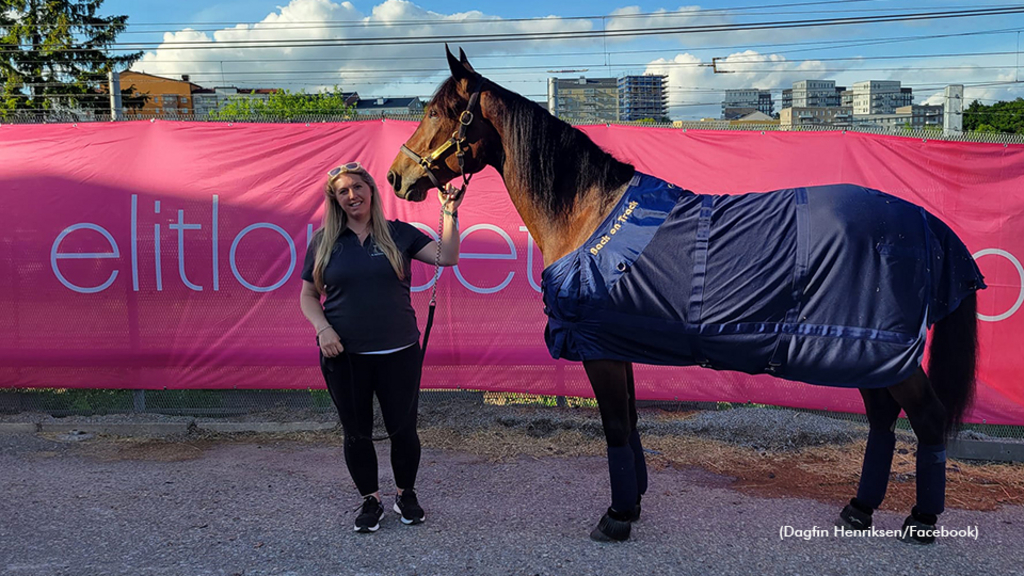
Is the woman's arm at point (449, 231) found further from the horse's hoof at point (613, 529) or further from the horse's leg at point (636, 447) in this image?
the horse's hoof at point (613, 529)

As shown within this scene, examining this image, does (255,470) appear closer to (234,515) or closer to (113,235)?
(234,515)

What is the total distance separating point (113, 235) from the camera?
5016mm

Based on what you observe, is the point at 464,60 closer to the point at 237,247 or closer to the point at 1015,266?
Result: the point at 237,247

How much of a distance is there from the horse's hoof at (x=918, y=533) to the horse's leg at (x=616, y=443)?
4.01 feet

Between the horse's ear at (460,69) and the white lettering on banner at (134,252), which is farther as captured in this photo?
the white lettering on banner at (134,252)

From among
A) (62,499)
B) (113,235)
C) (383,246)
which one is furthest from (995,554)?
(113,235)

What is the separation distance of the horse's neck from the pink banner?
1690 mm

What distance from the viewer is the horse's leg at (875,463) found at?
316cm

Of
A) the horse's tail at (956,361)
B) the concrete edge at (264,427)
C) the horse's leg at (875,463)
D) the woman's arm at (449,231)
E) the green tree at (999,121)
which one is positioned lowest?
the concrete edge at (264,427)

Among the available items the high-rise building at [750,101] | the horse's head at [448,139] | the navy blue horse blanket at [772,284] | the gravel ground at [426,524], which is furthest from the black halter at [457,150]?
the high-rise building at [750,101]

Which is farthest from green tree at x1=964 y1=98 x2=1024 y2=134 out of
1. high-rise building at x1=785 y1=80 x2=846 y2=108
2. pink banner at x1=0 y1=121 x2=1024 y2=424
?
pink banner at x1=0 y1=121 x2=1024 y2=424

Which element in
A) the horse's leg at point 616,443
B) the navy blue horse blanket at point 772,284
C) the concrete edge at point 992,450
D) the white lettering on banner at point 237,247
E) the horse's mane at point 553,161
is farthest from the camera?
the white lettering on banner at point 237,247

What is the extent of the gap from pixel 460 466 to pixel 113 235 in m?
3.14

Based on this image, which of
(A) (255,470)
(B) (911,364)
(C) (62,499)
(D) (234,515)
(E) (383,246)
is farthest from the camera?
(A) (255,470)
